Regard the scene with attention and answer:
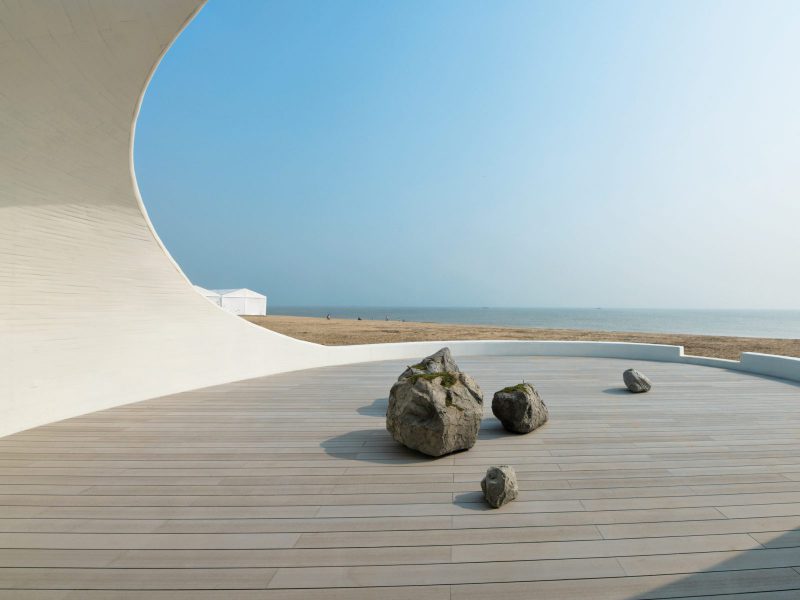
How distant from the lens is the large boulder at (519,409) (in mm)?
4395

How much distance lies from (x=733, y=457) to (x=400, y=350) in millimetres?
7140

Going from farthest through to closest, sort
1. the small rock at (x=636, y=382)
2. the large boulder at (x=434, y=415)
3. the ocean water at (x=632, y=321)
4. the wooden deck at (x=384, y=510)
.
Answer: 1. the ocean water at (x=632, y=321)
2. the small rock at (x=636, y=382)
3. the large boulder at (x=434, y=415)
4. the wooden deck at (x=384, y=510)

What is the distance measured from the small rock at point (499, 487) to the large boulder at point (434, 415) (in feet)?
2.73

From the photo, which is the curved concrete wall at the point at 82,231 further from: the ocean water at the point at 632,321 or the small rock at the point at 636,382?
the ocean water at the point at 632,321

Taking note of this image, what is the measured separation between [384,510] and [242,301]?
31.9 m

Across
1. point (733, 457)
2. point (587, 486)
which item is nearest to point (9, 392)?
point (587, 486)

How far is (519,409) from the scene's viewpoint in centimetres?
440

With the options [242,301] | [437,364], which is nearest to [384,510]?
[437,364]

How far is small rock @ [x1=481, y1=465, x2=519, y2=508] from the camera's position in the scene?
2824 millimetres

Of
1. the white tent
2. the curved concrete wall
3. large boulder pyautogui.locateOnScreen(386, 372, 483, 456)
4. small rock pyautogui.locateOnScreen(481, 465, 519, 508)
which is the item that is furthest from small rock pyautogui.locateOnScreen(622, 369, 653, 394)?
the white tent

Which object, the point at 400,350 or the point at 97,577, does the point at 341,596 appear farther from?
the point at 400,350

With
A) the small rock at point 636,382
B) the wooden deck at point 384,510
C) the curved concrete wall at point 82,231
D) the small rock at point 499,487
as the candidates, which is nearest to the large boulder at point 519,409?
the wooden deck at point 384,510

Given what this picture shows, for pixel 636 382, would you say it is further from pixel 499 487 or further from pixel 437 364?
pixel 499 487

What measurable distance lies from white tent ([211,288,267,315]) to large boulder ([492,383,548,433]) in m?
28.9
